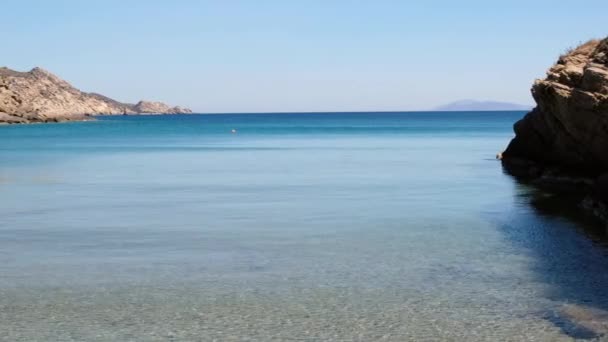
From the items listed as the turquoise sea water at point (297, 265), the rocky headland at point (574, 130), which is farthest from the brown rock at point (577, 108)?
the turquoise sea water at point (297, 265)

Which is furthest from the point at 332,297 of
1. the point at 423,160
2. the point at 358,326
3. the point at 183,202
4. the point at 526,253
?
the point at 423,160

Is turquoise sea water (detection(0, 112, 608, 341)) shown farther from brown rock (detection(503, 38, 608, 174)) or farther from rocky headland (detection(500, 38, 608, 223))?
brown rock (detection(503, 38, 608, 174))

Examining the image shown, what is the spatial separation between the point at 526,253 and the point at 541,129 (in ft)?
80.3

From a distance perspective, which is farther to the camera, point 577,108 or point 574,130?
point 574,130

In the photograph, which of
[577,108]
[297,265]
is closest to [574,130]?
[577,108]

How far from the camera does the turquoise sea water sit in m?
13.7

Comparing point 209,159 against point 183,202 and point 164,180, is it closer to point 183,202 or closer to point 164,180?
point 164,180

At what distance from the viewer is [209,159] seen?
60219mm

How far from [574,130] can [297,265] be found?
1878cm

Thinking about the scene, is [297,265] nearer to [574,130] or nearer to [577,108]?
[577,108]

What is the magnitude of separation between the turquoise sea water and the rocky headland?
2.04 metres

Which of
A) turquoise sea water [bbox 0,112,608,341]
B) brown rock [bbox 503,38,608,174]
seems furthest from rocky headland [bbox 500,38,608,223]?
→ turquoise sea water [bbox 0,112,608,341]

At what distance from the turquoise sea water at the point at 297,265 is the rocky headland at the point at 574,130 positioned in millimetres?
2037

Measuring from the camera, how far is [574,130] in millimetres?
33000
